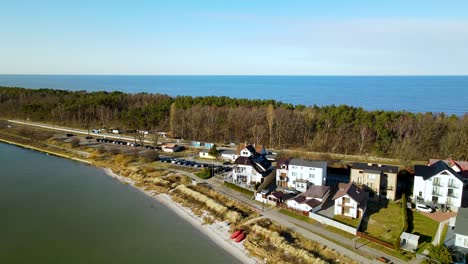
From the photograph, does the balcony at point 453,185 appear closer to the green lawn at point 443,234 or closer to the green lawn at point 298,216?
the green lawn at point 443,234

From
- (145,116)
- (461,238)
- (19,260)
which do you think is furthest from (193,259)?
(145,116)

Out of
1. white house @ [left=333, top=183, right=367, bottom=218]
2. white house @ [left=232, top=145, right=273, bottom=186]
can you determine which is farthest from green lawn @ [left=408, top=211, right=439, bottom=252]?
white house @ [left=232, top=145, right=273, bottom=186]

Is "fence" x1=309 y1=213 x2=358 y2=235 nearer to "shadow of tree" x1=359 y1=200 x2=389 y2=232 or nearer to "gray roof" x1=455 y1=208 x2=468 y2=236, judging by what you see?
"shadow of tree" x1=359 y1=200 x2=389 y2=232

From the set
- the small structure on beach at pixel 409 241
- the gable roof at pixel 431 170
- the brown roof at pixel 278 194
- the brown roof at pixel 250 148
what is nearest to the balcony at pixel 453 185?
the gable roof at pixel 431 170

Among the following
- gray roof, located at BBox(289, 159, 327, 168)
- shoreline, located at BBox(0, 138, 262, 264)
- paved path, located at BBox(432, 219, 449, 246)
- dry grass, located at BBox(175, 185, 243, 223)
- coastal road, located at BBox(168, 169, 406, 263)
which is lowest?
shoreline, located at BBox(0, 138, 262, 264)

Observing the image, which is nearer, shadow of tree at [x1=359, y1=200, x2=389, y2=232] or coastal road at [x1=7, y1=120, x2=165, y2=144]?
shadow of tree at [x1=359, y1=200, x2=389, y2=232]

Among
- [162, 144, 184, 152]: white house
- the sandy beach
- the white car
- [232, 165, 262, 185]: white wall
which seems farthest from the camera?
[162, 144, 184, 152]: white house

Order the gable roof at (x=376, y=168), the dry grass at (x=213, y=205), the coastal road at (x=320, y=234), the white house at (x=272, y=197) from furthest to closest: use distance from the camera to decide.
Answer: the gable roof at (x=376, y=168) → the white house at (x=272, y=197) → the dry grass at (x=213, y=205) → the coastal road at (x=320, y=234)

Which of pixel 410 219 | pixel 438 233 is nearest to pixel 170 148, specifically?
pixel 410 219
